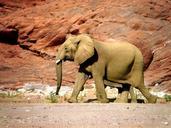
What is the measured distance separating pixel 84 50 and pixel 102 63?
26.3 inches

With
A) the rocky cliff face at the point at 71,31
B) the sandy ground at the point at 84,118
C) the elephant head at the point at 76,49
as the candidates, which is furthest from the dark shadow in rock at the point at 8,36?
the sandy ground at the point at 84,118

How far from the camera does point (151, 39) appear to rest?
23531 millimetres

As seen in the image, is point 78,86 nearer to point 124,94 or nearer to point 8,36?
point 124,94

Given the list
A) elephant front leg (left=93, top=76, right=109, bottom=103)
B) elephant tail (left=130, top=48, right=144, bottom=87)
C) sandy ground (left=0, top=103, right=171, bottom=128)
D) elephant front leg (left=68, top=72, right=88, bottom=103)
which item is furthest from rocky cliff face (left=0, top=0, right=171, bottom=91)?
sandy ground (left=0, top=103, right=171, bottom=128)

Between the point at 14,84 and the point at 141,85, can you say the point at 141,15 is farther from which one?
the point at 141,85

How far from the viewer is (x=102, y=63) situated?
15398 millimetres

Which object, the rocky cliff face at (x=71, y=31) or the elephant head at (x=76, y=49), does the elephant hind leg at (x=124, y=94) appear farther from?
the rocky cliff face at (x=71, y=31)

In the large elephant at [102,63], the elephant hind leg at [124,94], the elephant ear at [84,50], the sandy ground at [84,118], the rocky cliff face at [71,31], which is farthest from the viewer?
the rocky cliff face at [71,31]

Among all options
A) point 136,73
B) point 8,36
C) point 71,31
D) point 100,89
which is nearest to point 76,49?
point 100,89

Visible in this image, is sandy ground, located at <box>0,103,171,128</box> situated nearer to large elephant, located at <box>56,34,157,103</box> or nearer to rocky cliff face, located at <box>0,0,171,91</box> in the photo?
large elephant, located at <box>56,34,157,103</box>

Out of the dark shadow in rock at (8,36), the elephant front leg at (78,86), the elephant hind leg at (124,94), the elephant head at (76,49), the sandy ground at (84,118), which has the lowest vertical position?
the dark shadow in rock at (8,36)

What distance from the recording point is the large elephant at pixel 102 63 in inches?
604

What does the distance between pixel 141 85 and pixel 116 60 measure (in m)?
1.22

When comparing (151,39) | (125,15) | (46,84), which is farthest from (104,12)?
(46,84)
